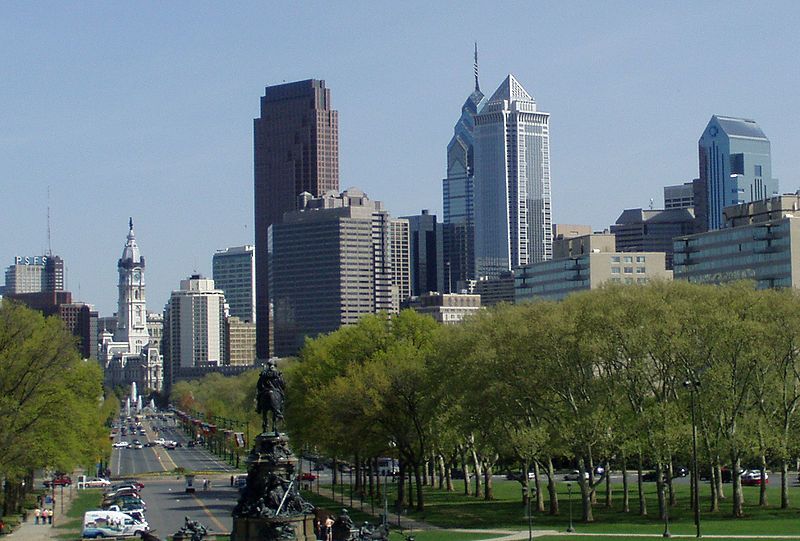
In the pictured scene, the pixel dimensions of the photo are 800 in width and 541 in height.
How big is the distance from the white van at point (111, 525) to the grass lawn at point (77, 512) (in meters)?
1.70

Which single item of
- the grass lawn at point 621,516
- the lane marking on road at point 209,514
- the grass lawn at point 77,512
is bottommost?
the grass lawn at point 77,512

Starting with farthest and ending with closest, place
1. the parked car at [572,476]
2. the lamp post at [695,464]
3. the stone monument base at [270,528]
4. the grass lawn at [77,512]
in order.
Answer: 1. the parked car at [572,476]
2. the grass lawn at [77,512]
3. the lamp post at [695,464]
4. the stone monument base at [270,528]

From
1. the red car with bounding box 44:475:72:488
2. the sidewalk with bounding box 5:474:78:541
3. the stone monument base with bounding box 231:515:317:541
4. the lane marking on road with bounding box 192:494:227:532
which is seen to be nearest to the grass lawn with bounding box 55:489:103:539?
the sidewalk with bounding box 5:474:78:541

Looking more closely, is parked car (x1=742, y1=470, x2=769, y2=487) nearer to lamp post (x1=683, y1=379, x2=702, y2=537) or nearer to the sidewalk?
lamp post (x1=683, y1=379, x2=702, y2=537)

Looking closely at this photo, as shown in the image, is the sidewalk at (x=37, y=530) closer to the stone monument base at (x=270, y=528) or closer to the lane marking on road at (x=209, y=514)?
the lane marking on road at (x=209, y=514)

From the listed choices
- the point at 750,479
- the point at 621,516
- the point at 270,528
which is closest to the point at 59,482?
the point at 750,479

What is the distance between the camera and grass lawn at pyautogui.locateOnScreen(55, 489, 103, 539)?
98625 millimetres

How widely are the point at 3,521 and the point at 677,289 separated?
46229 millimetres

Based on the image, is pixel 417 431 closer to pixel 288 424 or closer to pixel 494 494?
pixel 494 494

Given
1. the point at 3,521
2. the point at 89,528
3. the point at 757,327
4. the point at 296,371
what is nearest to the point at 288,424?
the point at 296,371

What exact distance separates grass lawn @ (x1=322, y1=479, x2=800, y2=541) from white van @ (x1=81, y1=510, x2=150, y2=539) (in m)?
17.9

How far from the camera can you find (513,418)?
98.2m

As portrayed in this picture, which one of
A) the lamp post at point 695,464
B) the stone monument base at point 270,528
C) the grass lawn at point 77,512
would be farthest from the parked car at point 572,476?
the stone monument base at point 270,528

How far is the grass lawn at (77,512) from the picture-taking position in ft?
324
